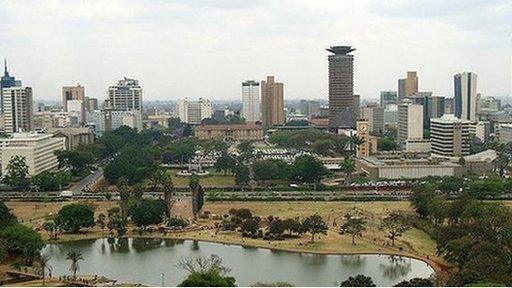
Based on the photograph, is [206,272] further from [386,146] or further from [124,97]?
[124,97]

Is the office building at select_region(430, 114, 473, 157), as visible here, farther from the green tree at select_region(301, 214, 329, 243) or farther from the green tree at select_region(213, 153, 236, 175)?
the green tree at select_region(301, 214, 329, 243)

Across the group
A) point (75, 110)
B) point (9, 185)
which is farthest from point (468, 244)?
point (75, 110)

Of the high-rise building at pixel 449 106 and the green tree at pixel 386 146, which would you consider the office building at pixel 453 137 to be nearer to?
the green tree at pixel 386 146

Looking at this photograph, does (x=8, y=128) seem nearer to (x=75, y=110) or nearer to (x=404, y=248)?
(x=75, y=110)

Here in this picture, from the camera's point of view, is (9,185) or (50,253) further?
(9,185)

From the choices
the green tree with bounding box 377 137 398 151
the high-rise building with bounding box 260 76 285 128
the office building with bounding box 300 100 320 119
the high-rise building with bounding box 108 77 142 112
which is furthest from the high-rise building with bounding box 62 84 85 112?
the green tree with bounding box 377 137 398 151

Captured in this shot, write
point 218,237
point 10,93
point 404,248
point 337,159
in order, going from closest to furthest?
point 404,248 → point 218,237 → point 337,159 → point 10,93
